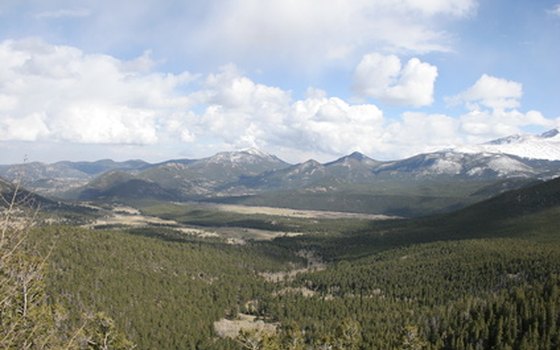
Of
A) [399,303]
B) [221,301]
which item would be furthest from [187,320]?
[399,303]

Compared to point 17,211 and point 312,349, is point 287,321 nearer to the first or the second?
point 312,349

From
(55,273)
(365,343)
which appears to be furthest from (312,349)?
(55,273)

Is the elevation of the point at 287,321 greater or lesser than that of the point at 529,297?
lesser

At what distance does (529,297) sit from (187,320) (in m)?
120

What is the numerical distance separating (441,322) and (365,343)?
112 ft

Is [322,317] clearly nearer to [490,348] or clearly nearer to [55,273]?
[490,348]

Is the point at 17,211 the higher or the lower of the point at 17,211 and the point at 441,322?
the higher

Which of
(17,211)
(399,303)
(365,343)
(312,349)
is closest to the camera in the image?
(17,211)

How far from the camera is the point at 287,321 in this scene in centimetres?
17562

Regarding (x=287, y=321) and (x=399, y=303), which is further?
(x=399, y=303)

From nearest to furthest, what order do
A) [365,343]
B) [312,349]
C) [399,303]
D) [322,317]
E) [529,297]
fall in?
[312,349], [365,343], [529,297], [322,317], [399,303]

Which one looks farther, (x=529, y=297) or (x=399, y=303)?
(x=399, y=303)

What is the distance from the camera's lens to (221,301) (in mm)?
197625

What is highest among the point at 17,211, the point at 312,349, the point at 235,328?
the point at 17,211
